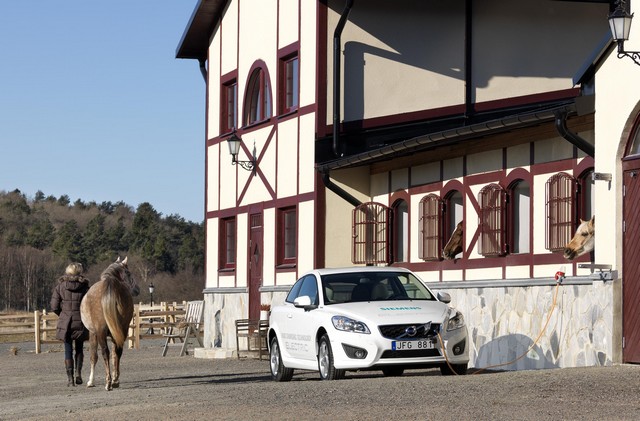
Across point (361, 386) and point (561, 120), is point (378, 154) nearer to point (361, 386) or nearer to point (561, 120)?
point (561, 120)

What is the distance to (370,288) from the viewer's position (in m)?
18.7

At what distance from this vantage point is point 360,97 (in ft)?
88.6

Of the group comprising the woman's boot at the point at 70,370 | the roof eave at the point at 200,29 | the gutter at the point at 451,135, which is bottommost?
the woman's boot at the point at 70,370

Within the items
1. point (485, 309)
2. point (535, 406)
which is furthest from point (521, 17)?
point (535, 406)

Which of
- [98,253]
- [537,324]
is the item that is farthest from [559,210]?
→ [98,253]

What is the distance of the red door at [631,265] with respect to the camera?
17234mm

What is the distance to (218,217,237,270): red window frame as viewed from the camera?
33.0 metres

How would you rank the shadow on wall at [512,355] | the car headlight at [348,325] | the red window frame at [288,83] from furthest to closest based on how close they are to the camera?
the red window frame at [288,83]
the shadow on wall at [512,355]
the car headlight at [348,325]

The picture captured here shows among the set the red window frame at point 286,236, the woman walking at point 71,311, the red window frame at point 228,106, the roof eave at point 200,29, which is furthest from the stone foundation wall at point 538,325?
the roof eave at point 200,29

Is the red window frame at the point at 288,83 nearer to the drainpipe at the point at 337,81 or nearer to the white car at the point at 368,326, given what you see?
the drainpipe at the point at 337,81

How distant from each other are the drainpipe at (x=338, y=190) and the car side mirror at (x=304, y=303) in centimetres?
808

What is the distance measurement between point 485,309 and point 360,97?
22.1ft

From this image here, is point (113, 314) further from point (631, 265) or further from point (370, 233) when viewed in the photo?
point (370, 233)

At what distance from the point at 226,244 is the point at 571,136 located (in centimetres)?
1549
